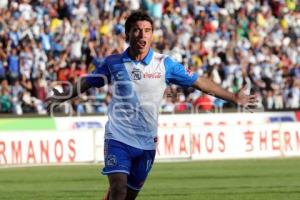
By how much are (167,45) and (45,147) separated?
7634mm

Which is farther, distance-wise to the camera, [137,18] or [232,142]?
[232,142]

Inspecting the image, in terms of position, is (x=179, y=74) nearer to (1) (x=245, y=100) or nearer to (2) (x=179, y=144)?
(1) (x=245, y=100)

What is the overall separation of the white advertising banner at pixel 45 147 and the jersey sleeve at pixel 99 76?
47.4ft

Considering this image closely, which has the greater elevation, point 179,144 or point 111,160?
point 111,160

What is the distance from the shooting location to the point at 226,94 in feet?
29.9

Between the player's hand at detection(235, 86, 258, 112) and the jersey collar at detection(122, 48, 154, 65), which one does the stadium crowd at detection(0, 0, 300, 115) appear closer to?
the jersey collar at detection(122, 48, 154, 65)

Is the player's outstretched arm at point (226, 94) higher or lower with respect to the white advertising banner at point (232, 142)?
higher

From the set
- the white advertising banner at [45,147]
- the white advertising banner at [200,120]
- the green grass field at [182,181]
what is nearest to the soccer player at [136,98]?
the green grass field at [182,181]

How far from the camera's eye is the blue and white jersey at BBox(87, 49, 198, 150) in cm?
912

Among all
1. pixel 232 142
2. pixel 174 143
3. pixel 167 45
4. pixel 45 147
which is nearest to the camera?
pixel 45 147

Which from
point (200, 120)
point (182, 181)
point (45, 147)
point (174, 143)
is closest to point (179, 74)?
point (182, 181)

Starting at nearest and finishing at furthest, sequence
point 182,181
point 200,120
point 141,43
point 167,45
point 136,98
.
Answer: point 141,43
point 136,98
point 182,181
point 200,120
point 167,45

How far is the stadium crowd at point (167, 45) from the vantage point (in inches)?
1064

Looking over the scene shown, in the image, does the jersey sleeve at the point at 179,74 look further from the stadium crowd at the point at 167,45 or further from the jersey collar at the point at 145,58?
the stadium crowd at the point at 167,45
